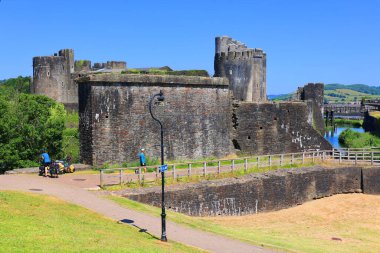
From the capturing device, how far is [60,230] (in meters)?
13.3

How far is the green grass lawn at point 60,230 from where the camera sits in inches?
459

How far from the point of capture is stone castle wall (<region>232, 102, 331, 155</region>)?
31.2m

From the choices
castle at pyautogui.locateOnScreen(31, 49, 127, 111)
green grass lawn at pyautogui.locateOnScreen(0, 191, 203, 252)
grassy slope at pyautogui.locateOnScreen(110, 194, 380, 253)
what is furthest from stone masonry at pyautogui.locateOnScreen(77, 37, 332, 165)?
castle at pyautogui.locateOnScreen(31, 49, 127, 111)

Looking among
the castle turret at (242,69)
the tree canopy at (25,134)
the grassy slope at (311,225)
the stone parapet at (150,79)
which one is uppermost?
the castle turret at (242,69)

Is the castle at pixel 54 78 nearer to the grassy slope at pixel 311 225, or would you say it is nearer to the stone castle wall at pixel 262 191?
the stone castle wall at pixel 262 191

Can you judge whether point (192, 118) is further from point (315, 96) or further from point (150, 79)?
point (315, 96)

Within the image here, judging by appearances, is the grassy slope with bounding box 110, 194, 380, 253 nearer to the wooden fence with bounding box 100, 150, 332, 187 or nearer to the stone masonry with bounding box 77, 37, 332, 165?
the wooden fence with bounding box 100, 150, 332, 187

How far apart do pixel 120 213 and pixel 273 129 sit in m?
17.4

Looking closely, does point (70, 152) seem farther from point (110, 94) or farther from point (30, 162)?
point (110, 94)

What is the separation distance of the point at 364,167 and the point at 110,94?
51.4 ft

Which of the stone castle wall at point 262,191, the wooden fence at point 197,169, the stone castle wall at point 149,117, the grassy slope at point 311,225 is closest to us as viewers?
the grassy slope at point 311,225

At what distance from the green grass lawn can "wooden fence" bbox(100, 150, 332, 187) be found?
405 centimetres

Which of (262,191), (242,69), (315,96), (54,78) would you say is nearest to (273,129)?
(242,69)

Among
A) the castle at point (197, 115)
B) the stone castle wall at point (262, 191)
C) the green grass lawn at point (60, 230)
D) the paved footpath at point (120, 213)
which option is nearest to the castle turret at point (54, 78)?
the castle at point (197, 115)
